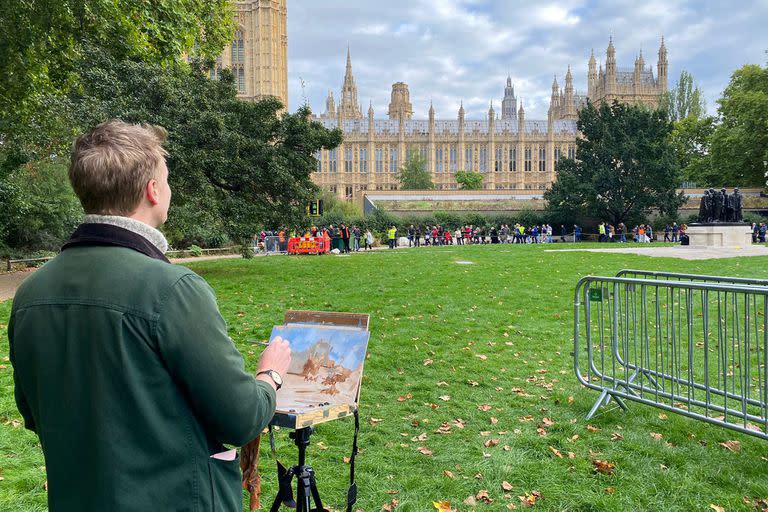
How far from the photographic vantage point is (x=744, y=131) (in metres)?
41.0

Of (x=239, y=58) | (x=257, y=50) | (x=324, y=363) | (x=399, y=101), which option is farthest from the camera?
(x=399, y=101)

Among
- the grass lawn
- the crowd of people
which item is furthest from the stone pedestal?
A: the grass lawn

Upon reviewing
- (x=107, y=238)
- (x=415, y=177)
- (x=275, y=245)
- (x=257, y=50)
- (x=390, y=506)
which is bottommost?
(x=390, y=506)

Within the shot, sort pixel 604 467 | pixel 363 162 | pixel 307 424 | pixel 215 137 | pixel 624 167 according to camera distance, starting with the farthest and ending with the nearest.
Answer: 1. pixel 363 162
2. pixel 624 167
3. pixel 215 137
4. pixel 604 467
5. pixel 307 424

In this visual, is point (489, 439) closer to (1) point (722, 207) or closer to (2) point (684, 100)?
(1) point (722, 207)

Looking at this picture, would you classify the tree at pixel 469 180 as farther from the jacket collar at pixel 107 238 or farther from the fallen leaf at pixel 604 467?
the jacket collar at pixel 107 238

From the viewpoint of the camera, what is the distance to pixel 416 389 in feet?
20.1

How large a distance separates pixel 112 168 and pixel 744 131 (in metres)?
48.8

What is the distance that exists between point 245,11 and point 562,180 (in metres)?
49.8

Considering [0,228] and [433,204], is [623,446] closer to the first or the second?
[0,228]

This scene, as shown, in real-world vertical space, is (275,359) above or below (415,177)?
below

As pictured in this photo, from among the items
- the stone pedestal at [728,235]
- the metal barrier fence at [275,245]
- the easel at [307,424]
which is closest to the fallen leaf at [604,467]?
the easel at [307,424]

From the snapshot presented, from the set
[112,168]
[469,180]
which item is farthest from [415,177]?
[112,168]

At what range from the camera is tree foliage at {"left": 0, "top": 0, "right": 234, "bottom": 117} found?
998 centimetres
